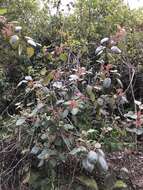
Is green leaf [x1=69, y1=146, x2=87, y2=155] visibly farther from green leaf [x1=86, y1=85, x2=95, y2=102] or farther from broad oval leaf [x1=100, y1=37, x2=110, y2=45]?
broad oval leaf [x1=100, y1=37, x2=110, y2=45]

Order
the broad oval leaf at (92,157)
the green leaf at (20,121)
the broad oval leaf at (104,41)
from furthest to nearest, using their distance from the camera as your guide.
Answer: the broad oval leaf at (104,41) < the green leaf at (20,121) < the broad oval leaf at (92,157)

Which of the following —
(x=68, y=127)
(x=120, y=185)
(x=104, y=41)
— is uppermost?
(x=104, y=41)

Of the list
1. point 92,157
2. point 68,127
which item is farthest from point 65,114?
point 92,157

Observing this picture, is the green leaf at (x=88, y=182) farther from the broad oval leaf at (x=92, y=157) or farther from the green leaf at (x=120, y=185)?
the broad oval leaf at (x=92, y=157)

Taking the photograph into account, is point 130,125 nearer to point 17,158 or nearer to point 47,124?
point 47,124

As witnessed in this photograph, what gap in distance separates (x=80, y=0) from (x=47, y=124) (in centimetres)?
214

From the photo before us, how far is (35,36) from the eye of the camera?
15.3ft

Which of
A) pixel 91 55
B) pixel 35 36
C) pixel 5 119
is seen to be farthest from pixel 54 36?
pixel 5 119

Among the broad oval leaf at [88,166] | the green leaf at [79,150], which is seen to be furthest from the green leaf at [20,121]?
the broad oval leaf at [88,166]

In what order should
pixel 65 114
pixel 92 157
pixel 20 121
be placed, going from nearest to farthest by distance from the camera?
pixel 92 157, pixel 65 114, pixel 20 121

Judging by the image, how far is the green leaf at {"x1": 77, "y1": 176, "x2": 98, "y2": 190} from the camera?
3016mm

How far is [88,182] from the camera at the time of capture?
304 cm

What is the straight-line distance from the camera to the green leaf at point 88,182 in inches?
119

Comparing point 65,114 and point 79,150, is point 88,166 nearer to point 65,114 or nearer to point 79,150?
point 79,150
